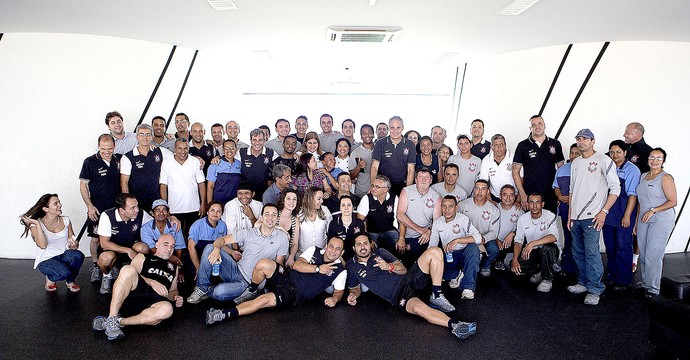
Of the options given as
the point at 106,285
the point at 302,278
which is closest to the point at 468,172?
the point at 302,278

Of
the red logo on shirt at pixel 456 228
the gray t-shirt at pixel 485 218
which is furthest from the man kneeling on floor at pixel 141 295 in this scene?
the gray t-shirt at pixel 485 218

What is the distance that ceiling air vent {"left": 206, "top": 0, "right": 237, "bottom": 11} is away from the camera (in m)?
4.18

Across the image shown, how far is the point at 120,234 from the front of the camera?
432 centimetres

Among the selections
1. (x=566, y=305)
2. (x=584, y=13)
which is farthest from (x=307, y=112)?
(x=566, y=305)

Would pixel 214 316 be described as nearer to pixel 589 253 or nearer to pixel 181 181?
pixel 181 181

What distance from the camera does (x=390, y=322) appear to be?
145 inches

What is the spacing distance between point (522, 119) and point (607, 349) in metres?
4.09

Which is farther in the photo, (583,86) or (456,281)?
(583,86)

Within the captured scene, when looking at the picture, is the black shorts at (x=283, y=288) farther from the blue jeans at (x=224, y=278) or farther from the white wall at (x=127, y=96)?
the white wall at (x=127, y=96)

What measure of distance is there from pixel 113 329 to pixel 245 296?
117cm

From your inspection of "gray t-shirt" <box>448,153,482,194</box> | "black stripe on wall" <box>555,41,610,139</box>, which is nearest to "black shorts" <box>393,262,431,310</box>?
"gray t-shirt" <box>448,153,482,194</box>

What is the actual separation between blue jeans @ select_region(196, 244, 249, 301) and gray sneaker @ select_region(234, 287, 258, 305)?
0.03 m

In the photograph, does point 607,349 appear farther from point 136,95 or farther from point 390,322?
point 136,95

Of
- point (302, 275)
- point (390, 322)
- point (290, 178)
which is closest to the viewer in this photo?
point (390, 322)
